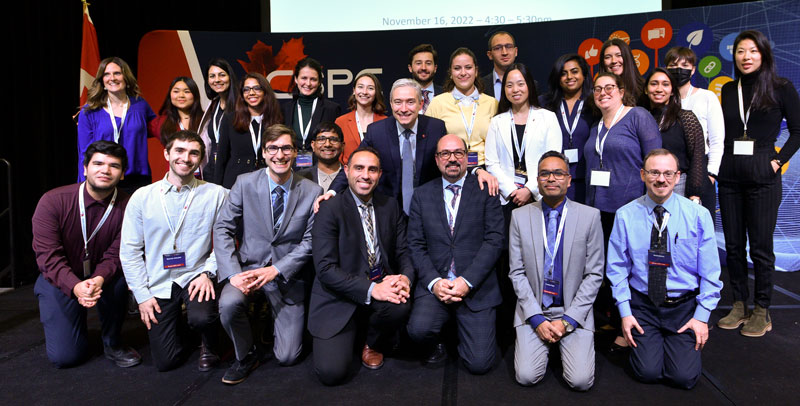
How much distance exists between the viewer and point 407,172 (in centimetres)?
307

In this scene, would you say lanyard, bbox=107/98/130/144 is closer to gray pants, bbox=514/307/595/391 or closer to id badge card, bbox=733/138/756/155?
gray pants, bbox=514/307/595/391

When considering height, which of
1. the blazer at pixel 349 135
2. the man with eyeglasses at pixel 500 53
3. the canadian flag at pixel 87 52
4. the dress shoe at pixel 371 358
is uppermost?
the canadian flag at pixel 87 52

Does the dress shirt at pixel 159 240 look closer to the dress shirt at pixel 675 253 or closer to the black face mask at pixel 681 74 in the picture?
the dress shirt at pixel 675 253

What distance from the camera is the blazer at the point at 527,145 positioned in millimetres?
3068

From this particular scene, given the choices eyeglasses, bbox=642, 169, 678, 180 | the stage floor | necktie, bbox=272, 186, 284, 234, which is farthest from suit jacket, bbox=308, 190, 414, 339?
eyeglasses, bbox=642, 169, 678, 180

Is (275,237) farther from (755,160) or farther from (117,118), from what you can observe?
(755,160)

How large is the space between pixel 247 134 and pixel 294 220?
971 millimetres

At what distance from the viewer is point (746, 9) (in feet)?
15.9

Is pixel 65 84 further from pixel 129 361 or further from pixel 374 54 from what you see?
pixel 129 361

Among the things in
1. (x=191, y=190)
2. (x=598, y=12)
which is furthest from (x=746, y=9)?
(x=191, y=190)

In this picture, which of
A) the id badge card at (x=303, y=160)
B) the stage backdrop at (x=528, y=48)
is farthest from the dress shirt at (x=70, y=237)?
the stage backdrop at (x=528, y=48)

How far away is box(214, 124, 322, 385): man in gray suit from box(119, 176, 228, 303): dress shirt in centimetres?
14

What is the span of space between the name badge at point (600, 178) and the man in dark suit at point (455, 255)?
2.05 ft

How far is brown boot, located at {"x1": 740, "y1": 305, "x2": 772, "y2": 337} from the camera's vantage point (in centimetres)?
308
